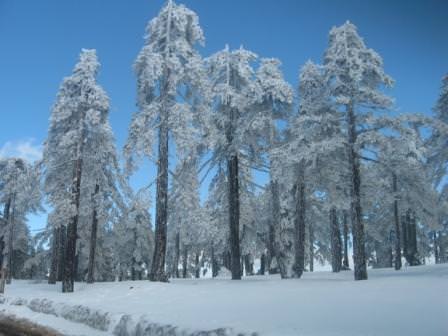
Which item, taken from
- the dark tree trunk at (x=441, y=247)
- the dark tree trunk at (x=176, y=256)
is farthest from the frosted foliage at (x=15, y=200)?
the dark tree trunk at (x=441, y=247)

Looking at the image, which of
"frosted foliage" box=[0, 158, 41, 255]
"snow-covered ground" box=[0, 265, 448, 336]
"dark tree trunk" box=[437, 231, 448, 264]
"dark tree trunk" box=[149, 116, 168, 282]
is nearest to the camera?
"snow-covered ground" box=[0, 265, 448, 336]

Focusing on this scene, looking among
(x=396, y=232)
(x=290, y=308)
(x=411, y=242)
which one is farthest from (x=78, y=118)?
(x=411, y=242)

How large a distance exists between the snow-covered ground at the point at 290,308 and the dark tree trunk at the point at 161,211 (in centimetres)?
254

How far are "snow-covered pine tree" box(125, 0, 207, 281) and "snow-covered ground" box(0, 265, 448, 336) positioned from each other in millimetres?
4790

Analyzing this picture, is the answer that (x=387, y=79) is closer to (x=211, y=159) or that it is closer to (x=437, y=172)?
(x=437, y=172)

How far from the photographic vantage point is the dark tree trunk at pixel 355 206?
17.2 metres

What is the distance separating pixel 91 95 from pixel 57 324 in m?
12.9

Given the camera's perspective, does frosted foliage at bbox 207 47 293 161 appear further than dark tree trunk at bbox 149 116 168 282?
Yes

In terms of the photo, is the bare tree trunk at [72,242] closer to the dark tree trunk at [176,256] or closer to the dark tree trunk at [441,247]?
the dark tree trunk at [176,256]

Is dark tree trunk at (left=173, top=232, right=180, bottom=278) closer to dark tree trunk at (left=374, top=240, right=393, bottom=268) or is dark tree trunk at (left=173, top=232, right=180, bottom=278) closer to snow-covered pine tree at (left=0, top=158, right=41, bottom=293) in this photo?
snow-covered pine tree at (left=0, top=158, right=41, bottom=293)

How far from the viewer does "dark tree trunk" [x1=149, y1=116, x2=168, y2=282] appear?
1897cm

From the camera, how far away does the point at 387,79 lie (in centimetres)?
1806

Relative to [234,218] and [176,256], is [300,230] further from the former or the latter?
[176,256]

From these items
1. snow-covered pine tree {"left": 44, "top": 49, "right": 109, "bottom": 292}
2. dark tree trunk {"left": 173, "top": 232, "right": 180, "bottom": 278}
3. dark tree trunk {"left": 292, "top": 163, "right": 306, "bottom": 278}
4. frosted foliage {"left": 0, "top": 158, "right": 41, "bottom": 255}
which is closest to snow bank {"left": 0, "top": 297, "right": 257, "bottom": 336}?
snow-covered pine tree {"left": 44, "top": 49, "right": 109, "bottom": 292}
